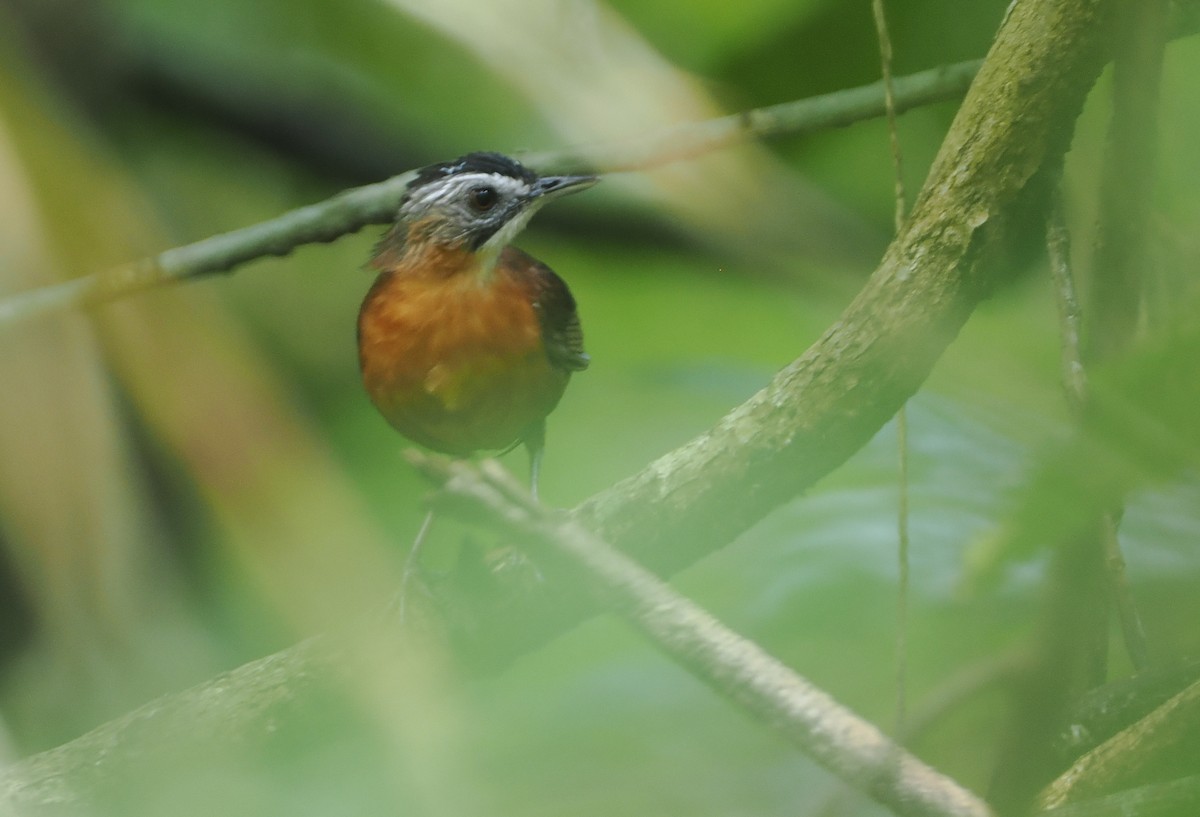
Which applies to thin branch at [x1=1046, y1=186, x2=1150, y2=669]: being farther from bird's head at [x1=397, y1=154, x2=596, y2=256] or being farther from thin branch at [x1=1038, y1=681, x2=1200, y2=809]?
bird's head at [x1=397, y1=154, x2=596, y2=256]

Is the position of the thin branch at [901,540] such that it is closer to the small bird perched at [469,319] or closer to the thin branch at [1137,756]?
the thin branch at [1137,756]

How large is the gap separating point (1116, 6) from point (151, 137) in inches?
52.9

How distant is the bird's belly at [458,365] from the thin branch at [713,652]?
0.51 metres

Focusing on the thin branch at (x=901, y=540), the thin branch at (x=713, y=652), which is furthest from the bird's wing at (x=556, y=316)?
the thin branch at (x=713, y=652)

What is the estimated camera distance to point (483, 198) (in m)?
1.00

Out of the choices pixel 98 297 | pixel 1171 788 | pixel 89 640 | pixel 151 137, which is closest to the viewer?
pixel 1171 788

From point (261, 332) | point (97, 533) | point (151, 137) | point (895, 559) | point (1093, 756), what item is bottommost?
point (1093, 756)

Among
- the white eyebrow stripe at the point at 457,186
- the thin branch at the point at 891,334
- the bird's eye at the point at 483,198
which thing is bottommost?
the thin branch at the point at 891,334

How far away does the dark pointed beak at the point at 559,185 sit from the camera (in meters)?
0.91

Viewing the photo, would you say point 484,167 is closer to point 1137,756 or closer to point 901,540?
point 901,540

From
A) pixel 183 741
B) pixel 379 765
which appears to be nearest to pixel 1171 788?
pixel 379 765

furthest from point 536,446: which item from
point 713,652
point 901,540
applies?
point 713,652

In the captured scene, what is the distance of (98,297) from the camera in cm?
128

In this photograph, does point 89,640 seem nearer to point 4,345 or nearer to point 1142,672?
point 4,345
